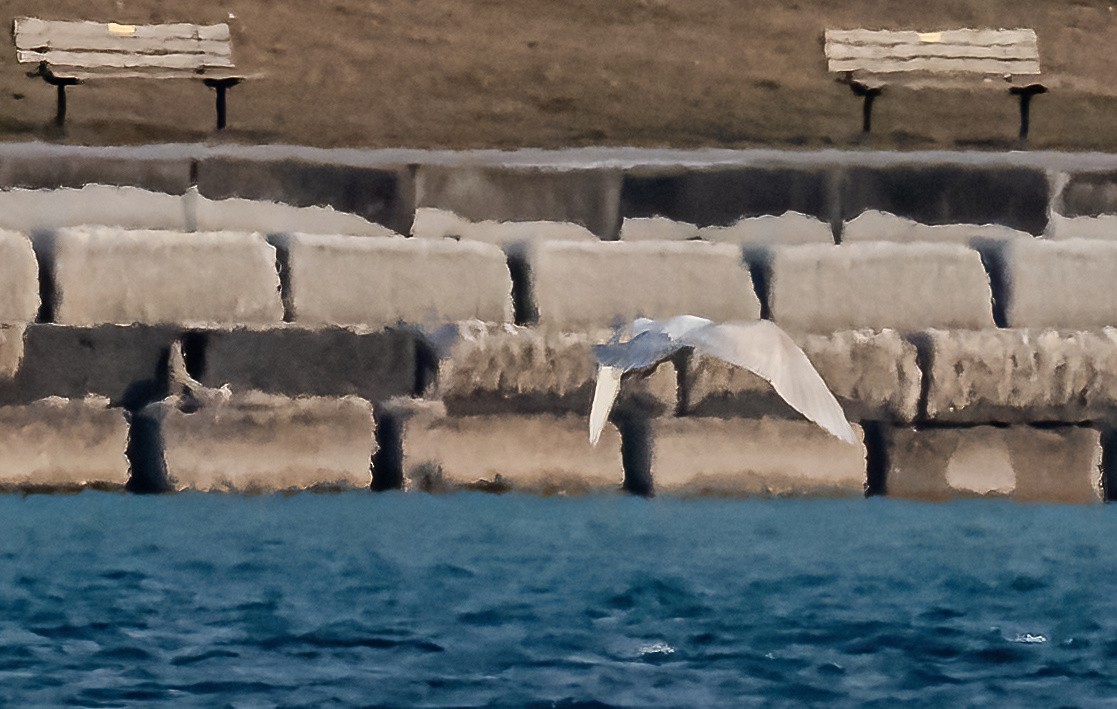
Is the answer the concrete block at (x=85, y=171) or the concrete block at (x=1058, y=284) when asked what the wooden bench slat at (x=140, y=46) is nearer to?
the concrete block at (x=85, y=171)

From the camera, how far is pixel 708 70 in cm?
1279

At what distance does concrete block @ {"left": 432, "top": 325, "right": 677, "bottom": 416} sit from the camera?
8500mm

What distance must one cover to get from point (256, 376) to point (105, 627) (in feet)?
6.37

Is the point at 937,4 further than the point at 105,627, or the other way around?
the point at 937,4

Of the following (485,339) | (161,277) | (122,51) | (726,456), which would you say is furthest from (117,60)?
(726,456)

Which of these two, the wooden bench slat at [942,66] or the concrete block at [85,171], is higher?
the wooden bench slat at [942,66]

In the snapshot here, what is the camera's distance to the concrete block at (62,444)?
8.42 m

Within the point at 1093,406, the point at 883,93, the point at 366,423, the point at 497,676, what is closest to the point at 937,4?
the point at 883,93

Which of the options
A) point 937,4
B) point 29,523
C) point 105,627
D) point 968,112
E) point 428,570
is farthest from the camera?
point 937,4

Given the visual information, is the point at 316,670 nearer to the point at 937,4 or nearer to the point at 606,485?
the point at 606,485

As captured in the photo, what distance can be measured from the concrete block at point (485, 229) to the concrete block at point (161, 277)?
1027 millimetres

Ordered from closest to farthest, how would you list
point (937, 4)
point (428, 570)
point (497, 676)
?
1. point (497, 676)
2. point (428, 570)
3. point (937, 4)

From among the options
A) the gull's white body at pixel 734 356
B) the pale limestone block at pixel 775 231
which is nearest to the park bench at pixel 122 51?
the pale limestone block at pixel 775 231

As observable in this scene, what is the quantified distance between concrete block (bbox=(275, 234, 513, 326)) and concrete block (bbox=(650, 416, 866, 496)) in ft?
2.78
